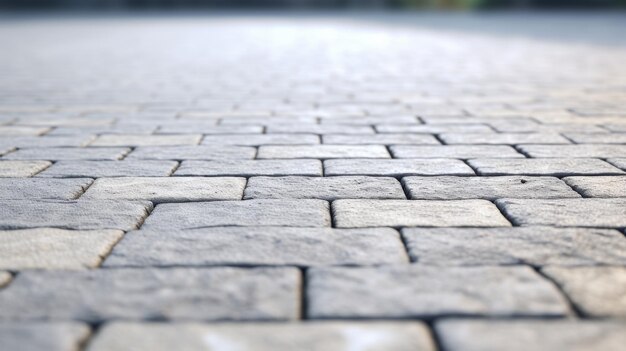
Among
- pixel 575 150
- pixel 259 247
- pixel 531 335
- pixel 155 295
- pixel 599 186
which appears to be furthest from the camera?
pixel 575 150

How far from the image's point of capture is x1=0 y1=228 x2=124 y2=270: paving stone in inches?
70.2

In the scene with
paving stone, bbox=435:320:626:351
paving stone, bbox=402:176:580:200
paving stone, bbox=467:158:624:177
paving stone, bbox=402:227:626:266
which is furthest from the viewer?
paving stone, bbox=467:158:624:177

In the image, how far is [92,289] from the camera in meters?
1.62

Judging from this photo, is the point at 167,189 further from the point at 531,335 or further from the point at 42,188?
the point at 531,335

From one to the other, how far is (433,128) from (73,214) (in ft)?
6.92

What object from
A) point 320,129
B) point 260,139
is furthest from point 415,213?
point 320,129

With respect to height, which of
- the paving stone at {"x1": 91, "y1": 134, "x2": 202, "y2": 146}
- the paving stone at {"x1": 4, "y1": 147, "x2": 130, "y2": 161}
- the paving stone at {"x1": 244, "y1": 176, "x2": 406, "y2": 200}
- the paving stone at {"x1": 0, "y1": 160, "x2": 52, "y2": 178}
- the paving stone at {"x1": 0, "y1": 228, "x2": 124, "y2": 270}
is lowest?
the paving stone at {"x1": 91, "y1": 134, "x2": 202, "y2": 146}

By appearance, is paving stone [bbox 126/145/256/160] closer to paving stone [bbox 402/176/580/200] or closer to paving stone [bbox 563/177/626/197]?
paving stone [bbox 402/176/580/200]

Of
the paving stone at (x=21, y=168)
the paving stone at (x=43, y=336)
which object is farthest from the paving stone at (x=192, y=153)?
the paving stone at (x=43, y=336)

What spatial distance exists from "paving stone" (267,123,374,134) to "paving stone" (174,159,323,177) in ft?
2.33

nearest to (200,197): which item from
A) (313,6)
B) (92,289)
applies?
(92,289)

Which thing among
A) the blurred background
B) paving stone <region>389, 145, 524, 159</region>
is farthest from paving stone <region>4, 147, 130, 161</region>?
the blurred background

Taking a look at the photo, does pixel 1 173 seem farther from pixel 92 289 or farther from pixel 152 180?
pixel 92 289

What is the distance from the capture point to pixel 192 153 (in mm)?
3129
